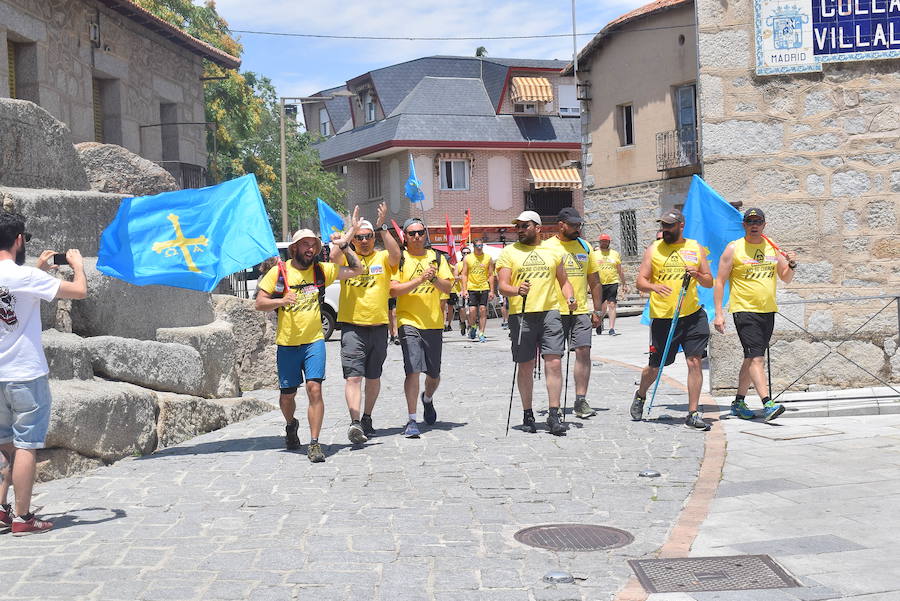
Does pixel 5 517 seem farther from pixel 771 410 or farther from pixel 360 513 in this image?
pixel 771 410

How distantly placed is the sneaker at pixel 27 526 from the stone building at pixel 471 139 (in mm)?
34910

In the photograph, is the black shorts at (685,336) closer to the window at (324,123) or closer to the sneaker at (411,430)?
the sneaker at (411,430)

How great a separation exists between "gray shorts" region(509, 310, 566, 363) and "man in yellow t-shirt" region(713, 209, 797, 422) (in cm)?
149

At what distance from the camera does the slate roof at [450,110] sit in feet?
134

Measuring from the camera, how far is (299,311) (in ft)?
26.1

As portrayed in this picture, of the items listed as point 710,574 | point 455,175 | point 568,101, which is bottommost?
point 710,574

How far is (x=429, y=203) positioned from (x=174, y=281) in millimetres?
32651

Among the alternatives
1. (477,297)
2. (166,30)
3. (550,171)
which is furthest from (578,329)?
(550,171)

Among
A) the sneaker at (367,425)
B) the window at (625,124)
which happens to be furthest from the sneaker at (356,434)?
the window at (625,124)

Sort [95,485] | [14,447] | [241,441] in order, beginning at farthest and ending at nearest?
[241,441] → [95,485] → [14,447]

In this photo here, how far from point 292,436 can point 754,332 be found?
4.16m

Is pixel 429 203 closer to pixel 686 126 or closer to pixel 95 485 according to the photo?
pixel 686 126

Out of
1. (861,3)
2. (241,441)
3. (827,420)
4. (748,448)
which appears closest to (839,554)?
(748,448)

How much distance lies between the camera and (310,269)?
811 cm
